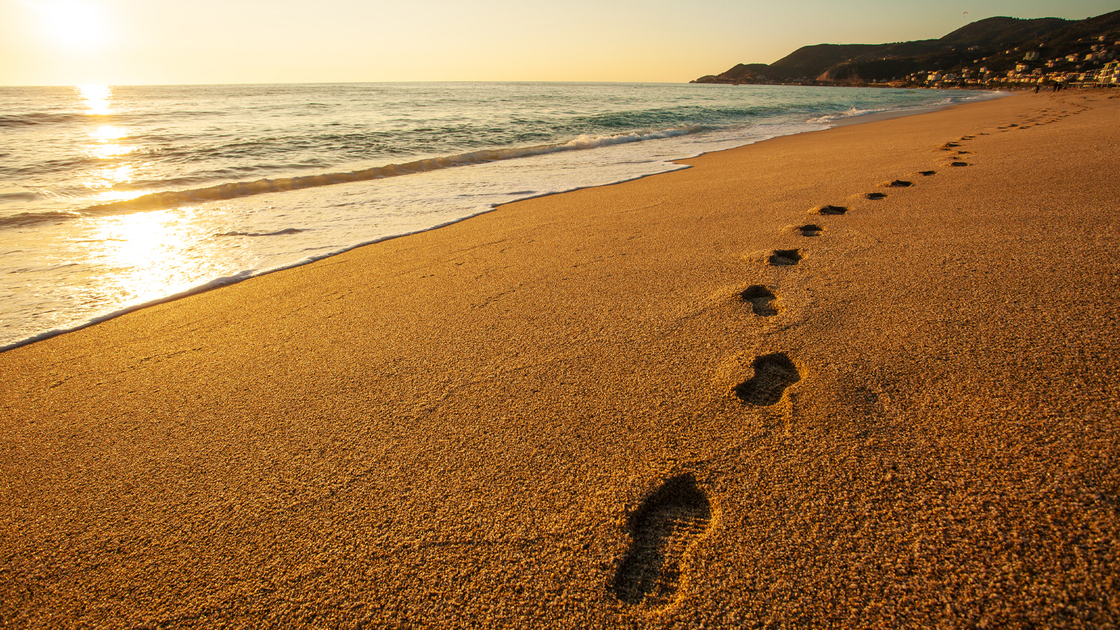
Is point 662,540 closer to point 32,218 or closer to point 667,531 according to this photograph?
point 667,531

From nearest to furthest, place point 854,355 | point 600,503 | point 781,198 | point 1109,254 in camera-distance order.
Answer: point 600,503, point 854,355, point 1109,254, point 781,198

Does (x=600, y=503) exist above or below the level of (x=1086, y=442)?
below

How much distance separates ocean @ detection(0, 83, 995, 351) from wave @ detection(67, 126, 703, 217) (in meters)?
0.03

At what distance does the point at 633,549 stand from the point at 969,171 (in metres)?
4.57

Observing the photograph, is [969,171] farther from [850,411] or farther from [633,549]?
[633,549]

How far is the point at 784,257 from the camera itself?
2477mm

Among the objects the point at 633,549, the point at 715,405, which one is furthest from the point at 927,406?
the point at 633,549

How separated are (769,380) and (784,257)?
120cm

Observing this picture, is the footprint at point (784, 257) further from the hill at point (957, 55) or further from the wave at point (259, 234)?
the hill at point (957, 55)

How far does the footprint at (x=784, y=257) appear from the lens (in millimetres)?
2387

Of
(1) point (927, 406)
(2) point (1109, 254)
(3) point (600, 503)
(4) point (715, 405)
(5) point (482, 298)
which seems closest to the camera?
(3) point (600, 503)

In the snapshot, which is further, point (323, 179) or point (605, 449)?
point (323, 179)

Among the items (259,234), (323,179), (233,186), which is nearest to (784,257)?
(259,234)

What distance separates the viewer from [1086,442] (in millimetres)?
1082
